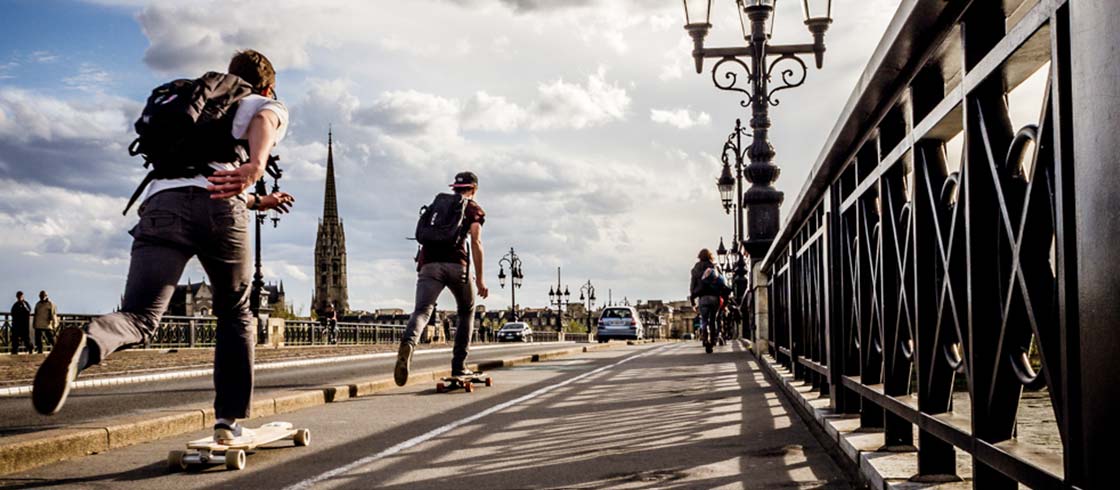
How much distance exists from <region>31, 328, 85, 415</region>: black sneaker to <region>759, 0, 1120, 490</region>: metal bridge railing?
2.96 m

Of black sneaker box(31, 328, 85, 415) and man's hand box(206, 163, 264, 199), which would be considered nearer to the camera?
black sneaker box(31, 328, 85, 415)

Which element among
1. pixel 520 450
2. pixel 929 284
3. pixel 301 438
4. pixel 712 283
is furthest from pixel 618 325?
pixel 929 284

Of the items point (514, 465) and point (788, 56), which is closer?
point (514, 465)

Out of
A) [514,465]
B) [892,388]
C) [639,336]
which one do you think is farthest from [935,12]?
[639,336]

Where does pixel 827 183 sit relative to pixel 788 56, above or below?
below

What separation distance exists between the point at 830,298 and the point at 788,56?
10982 millimetres

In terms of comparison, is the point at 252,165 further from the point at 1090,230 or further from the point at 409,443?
the point at 1090,230

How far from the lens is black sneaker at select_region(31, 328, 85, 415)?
13.2 ft

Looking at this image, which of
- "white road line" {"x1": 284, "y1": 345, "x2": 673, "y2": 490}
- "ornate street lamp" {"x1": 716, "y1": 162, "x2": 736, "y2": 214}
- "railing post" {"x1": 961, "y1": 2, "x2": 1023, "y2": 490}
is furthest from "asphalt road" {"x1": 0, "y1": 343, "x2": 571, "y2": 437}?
"ornate street lamp" {"x1": 716, "y1": 162, "x2": 736, "y2": 214}

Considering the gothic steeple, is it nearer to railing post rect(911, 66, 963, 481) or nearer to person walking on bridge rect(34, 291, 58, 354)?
person walking on bridge rect(34, 291, 58, 354)

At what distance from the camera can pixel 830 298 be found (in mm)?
5926

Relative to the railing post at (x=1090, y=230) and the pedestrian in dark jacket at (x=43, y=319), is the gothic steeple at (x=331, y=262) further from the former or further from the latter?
the railing post at (x=1090, y=230)

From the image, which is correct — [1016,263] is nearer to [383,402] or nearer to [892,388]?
[892,388]

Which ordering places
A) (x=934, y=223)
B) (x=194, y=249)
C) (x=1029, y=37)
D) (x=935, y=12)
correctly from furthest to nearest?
1. (x=194, y=249)
2. (x=934, y=223)
3. (x=935, y=12)
4. (x=1029, y=37)
